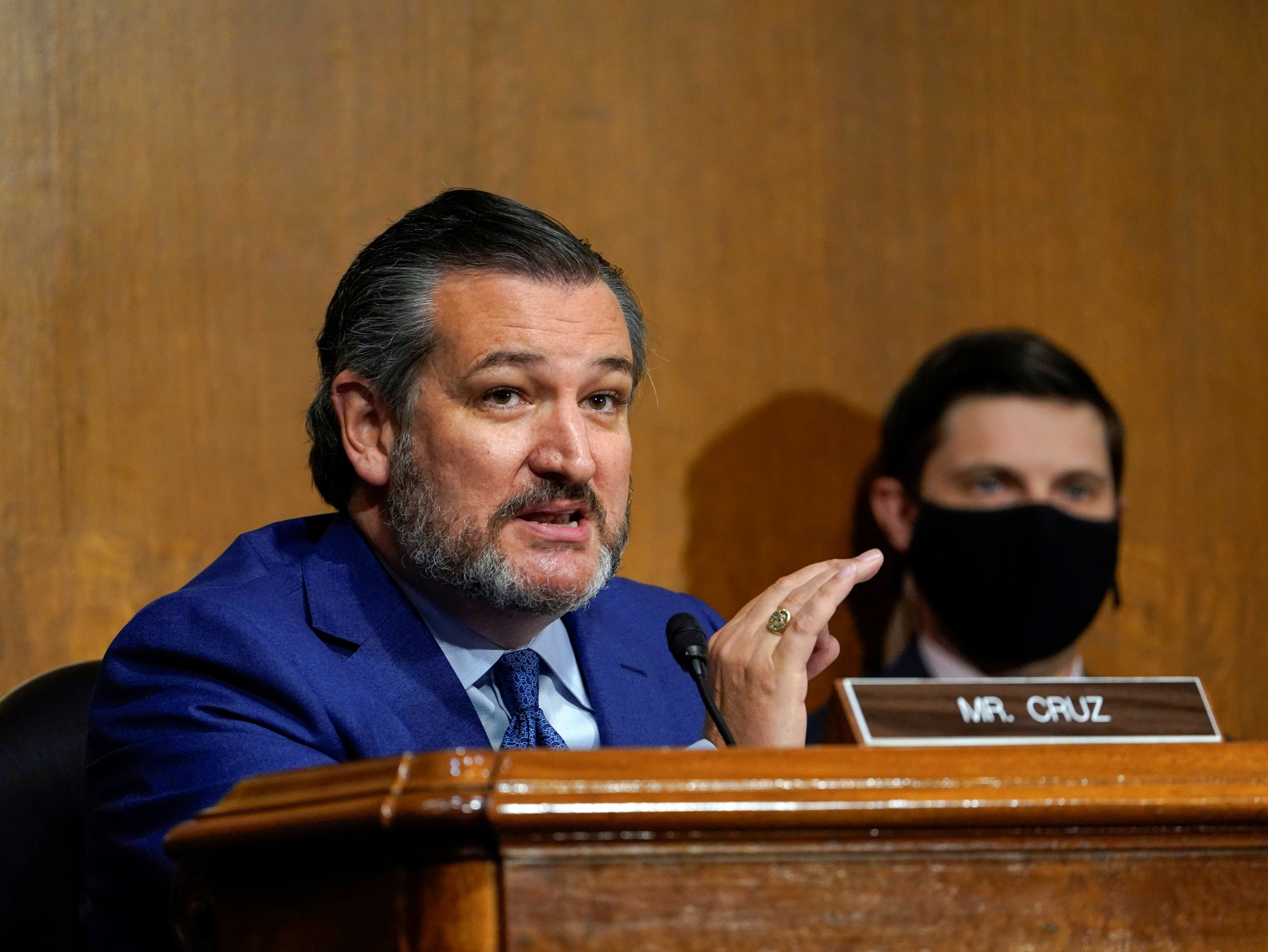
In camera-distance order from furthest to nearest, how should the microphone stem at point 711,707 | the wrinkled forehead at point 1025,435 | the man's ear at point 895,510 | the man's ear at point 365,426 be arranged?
the man's ear at point 895,510
the wrinkled forehead at point 1025,435
the man's ear at point 365,426
the microphone stem at point 711,707

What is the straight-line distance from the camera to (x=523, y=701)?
1.66 metres

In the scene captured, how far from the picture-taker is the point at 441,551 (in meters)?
1.65

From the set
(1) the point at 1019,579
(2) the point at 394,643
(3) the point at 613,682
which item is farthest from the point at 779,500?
(2) the point at 394,643

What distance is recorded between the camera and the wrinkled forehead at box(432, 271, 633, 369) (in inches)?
66.5

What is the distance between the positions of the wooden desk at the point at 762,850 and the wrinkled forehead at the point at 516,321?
3.00ft

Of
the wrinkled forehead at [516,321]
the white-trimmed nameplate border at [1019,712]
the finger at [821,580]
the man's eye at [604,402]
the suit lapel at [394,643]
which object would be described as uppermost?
the wrinkled forehead at [516,321]

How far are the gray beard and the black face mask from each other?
3.09ft

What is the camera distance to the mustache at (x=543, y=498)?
1.65m

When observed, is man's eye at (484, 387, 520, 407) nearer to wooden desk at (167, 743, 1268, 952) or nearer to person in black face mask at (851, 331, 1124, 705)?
wooden desk at (167, 743, 1268, 952)

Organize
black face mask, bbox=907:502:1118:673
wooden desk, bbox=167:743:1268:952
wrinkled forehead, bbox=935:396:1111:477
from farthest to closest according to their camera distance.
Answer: wrinkled forehead, bbox=935:396:1111:477
black face mask, bbox=907:502:1118:673
wooden desk, bbox=167:743:1268:952

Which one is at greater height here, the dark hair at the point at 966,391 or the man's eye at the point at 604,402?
the man's eye at the point at 604,402

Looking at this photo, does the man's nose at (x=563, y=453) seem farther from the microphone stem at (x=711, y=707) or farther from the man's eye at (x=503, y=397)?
the microphone stem at (x=711, y=707)

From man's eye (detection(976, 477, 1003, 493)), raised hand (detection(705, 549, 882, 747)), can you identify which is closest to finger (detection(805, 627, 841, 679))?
raised hand (detection(705, 549, 882, 747))

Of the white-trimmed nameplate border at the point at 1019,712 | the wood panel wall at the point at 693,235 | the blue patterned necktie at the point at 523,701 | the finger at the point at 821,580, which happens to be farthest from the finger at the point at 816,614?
the wood panel wall at the point at 693,235
